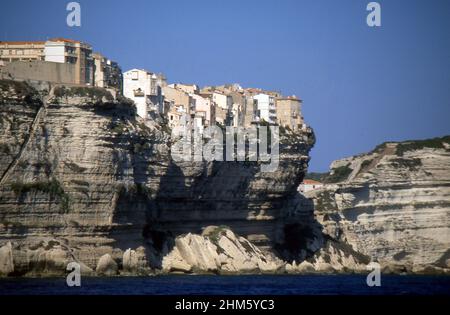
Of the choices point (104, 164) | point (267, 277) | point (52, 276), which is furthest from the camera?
point (267, 277)

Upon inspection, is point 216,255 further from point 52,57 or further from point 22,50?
point 22,50

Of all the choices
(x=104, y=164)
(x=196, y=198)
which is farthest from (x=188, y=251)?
(x=104, y=164)

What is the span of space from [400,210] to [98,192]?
30393mm

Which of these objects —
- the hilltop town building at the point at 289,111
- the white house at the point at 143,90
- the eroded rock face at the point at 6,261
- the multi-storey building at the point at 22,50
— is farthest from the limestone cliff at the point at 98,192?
the hilltop town building at the point at 289,111

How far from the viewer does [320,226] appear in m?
103

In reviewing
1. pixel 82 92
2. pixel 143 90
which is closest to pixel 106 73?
pixel 143 90

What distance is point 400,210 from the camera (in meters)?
102

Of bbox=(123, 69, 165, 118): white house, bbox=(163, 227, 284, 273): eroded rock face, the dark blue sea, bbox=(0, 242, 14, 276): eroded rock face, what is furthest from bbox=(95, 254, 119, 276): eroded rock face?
bbox=(123, 69, 165, 118): white house

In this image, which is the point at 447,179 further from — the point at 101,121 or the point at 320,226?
the point at 101,121

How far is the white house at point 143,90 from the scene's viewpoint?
91275 mm

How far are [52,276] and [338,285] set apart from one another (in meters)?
15.4

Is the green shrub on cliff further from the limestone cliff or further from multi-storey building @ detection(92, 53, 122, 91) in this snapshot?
multi-storey building @ detection(92, 53, 122, 91)

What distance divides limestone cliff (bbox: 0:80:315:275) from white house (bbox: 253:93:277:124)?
17553 mm

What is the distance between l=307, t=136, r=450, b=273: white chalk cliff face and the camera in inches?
4016
